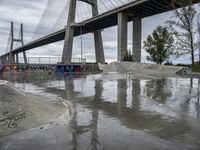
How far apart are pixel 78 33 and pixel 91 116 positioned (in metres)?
55.3

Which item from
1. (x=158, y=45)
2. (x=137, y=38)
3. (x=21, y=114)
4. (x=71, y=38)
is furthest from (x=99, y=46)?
(x=21, y=114)

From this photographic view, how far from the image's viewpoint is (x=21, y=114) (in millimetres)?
6371

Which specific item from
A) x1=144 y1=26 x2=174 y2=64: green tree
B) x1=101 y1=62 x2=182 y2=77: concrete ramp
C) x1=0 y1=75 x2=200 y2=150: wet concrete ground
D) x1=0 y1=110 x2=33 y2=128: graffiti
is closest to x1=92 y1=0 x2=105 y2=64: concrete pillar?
x1=144 y1=26 x2=174 y2=64: green tree

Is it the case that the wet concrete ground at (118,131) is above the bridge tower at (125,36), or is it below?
below

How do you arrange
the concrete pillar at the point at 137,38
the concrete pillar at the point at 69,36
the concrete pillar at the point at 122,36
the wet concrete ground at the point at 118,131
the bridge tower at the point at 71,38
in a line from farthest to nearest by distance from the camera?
1. the concrete pillar at the point at 69,36
2. the bridge tower at the point at 71,38
3. the concrete pillar at the point at 137,38
4. the concrete pillar at the point at 122,36
5. the wet concrete ground at the point at 118,131

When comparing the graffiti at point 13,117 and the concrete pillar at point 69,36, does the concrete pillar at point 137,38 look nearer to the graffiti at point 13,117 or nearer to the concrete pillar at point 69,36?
the concrete pillar at point 69,36

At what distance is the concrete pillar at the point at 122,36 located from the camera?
44438 mm

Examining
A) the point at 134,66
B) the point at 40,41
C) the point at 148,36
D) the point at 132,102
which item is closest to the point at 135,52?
the point at 148,36

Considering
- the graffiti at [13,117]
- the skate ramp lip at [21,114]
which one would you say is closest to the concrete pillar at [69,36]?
the skate ramp lip at [21,114]

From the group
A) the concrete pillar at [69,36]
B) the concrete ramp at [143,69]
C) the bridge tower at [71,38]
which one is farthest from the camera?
the concrete pillar at [69,36]

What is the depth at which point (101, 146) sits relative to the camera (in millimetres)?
4520

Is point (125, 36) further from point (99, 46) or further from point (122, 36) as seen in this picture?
point (99, 46)

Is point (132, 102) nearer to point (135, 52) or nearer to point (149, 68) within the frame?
point (149, 68)

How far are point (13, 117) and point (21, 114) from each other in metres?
0.29
